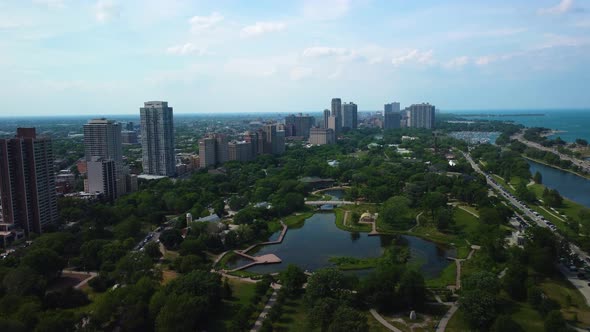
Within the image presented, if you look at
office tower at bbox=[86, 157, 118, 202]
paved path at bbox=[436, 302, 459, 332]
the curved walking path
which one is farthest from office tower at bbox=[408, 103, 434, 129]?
the curved walking path

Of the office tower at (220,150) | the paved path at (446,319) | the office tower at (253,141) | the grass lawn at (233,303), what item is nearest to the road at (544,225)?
the paved path at (446,319)

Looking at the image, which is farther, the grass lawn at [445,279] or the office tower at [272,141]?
the office tower at [272,141]

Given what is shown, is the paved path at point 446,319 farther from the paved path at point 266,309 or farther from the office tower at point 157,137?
the office tower at point 157,137

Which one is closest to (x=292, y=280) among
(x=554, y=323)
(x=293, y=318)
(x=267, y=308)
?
(x=267, y=308)

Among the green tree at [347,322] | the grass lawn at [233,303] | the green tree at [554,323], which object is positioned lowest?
the grass lawn at [233,303]

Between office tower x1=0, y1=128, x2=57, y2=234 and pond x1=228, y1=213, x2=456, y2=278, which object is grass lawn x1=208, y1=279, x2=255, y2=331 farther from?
office tower x1=0, y1=128, x2=57, y2=234
